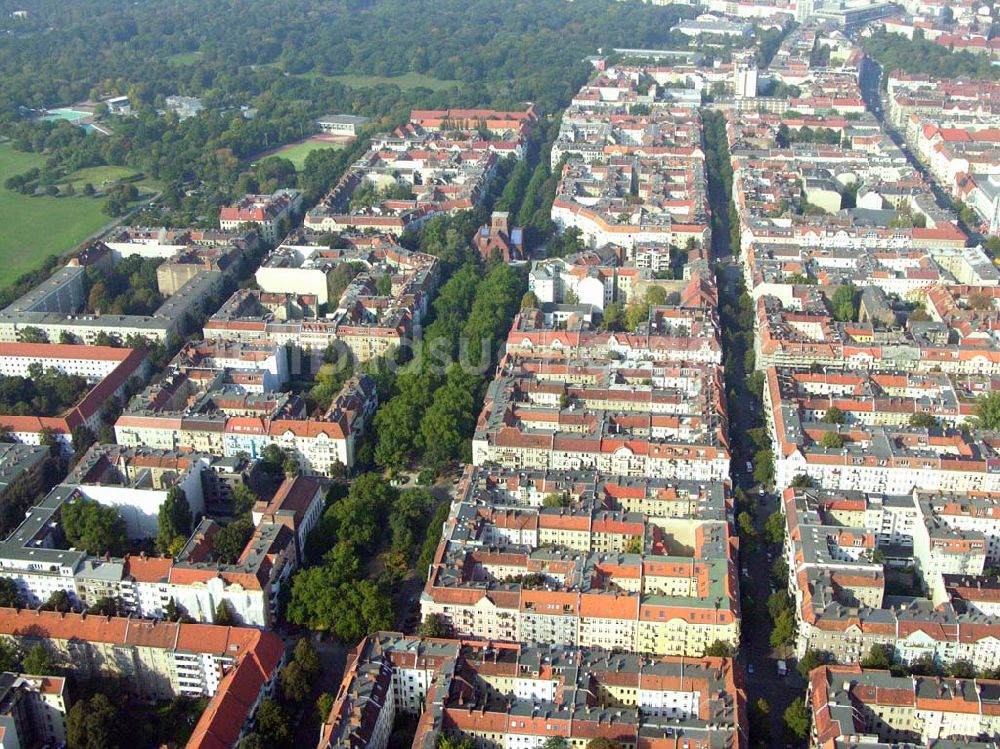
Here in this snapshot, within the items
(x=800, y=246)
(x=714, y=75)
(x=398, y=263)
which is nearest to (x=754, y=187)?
(x=800, y=246)

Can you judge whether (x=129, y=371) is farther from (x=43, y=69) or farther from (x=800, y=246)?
(x=43, y=69)

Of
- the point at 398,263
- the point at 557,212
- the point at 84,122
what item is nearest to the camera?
the point at 398,263

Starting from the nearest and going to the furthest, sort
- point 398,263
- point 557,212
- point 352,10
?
point 398,263, point 557,212, point 352,10

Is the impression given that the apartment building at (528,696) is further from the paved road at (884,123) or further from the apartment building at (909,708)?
the paved road at (884,123)

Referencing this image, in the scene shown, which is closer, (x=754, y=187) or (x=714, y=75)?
(x=754, y=187)

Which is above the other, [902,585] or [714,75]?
[714,75]
